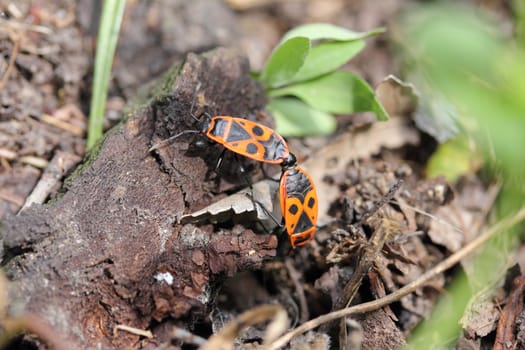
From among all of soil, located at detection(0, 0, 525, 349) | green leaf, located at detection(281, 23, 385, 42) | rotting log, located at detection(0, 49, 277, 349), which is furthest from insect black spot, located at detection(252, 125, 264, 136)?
green leaf, located at detection(281, 23, 385, 42)

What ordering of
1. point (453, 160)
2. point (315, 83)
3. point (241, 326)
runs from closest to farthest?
point (241, 326) → point (315, 83) → point (453, 160)

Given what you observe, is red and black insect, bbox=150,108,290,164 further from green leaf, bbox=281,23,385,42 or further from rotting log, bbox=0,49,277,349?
green leaf, bbox=281,23,385,42

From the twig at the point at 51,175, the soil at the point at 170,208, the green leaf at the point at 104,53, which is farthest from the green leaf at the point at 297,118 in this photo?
the twig at the point at 51,175

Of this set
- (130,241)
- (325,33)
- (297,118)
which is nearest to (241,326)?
(130,241)

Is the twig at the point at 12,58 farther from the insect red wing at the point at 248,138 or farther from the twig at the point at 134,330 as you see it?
the twig at the point at 134,330

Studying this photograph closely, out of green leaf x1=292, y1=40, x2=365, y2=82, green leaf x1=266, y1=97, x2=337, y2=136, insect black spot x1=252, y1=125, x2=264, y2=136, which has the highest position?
green leaf x1=292, y1=40, x2=365, y2=82

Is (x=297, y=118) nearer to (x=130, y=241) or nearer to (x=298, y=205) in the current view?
(x=298, y=205)
